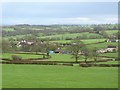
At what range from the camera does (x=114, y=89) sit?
22.4 m

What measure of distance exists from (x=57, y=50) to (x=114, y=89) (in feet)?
176

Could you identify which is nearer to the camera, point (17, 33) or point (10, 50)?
point (10, 50)

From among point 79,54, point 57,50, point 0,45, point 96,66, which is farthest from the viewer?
point 57,50

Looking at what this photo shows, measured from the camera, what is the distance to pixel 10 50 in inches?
2699

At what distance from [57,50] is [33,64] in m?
31.2

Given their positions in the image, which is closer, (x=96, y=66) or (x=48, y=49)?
(x=96, y=66)

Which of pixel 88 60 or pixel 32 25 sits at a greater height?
pixel 32 25

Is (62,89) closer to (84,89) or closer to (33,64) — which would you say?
(84,89)

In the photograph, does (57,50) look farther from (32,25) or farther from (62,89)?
(32,25)

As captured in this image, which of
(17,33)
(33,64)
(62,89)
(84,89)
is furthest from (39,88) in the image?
(17,33)

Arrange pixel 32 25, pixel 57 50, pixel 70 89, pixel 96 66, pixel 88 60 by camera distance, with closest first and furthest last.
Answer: pixel 70 89 < pixel 96 66 < pixel 88 60 < pixel 57 50 < pixel 32 25

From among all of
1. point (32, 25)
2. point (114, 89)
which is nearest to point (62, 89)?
point (114, 89)

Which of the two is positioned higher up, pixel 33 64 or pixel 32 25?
pixel 32 25

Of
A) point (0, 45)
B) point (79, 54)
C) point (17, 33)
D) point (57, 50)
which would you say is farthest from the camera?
point (17, 33)
